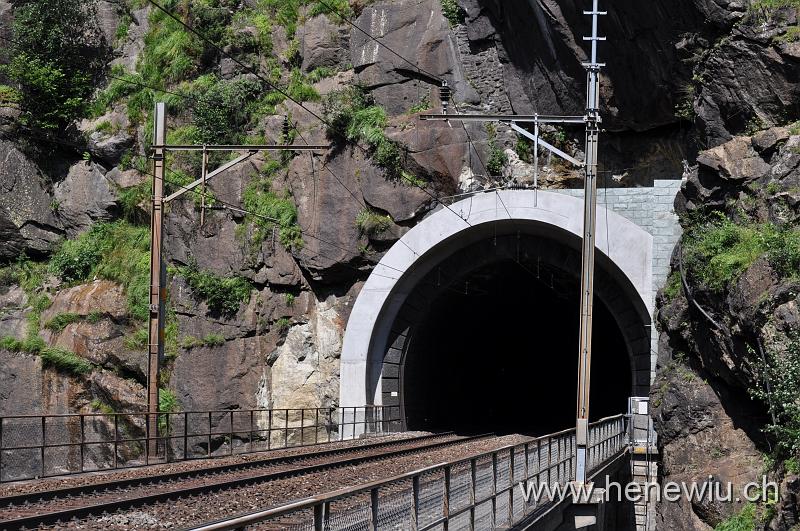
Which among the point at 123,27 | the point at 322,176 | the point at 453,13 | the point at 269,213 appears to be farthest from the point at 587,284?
the point at 123,27

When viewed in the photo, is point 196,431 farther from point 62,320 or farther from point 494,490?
point 494,490

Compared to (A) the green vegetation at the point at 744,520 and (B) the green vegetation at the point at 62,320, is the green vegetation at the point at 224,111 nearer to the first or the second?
(B) the green vegetation at the point at 62,320

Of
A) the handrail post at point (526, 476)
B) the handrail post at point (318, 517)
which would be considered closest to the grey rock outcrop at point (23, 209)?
the handrail post at point (526, 476)

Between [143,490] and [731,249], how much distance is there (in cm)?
1326

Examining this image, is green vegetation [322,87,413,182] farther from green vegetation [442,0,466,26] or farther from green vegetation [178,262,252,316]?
green vegetation [178,262,252,316]

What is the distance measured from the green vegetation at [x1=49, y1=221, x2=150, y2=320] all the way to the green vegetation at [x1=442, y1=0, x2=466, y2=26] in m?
11.5

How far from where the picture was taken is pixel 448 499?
1058cm

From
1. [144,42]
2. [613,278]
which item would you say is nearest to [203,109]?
[144,42]

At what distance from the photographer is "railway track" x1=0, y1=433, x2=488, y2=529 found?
40.2 feet

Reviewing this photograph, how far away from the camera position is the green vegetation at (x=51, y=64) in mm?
35219

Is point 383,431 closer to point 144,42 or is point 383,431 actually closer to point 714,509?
point 714,509

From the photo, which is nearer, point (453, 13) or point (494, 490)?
point (494, 490)

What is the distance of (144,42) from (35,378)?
12.7m

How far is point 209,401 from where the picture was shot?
30078 millimetres
